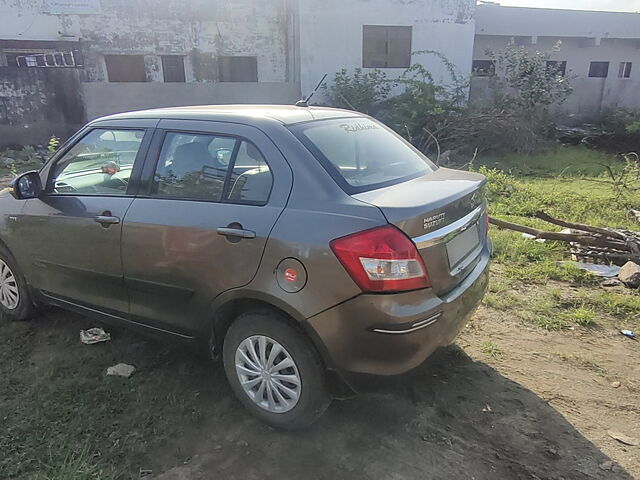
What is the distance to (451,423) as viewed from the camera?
268 centimetres

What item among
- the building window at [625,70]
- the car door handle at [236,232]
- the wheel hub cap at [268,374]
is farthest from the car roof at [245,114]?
the building window at [625,70]

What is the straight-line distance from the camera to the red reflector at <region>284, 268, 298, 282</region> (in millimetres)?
2361

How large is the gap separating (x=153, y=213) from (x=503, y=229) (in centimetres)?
449

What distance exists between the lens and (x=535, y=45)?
20.1 metres

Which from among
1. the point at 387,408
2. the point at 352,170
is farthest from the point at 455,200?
the point at 387,408

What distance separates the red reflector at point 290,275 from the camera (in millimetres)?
2361

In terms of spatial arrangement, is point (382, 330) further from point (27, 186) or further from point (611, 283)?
point (611, 283)

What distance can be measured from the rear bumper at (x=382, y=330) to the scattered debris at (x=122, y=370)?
4.98 ft

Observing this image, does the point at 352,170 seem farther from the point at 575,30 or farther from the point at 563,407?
the point at 575,30

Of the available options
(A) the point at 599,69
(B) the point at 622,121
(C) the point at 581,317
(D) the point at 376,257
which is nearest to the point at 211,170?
(D) the point at 376,257

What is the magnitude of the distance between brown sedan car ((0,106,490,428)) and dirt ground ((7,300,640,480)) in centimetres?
20

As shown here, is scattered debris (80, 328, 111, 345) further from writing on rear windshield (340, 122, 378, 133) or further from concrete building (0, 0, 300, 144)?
concrete building (0, 0, 300, 144)

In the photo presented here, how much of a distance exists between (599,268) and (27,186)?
16.2ft

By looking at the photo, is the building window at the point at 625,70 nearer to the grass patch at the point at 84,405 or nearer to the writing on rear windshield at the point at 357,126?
the writing on rear windshield at the point at 357,126
